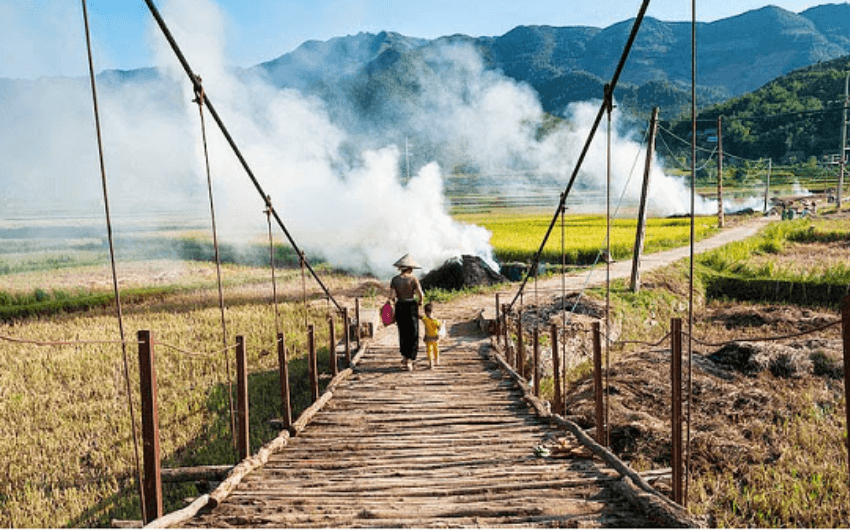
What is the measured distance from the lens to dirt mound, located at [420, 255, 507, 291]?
14.4m

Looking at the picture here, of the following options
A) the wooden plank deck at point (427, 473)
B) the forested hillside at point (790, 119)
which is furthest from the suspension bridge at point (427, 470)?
the forested hillside at point (790, 119)

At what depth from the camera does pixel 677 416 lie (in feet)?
10.9

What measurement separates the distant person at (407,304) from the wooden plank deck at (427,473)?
87cm

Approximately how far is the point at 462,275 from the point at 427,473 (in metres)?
10.7

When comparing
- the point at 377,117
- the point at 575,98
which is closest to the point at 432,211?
the point at 377,117

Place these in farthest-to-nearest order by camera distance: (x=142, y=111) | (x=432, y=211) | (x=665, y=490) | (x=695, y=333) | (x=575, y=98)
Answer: (x=575, y=98) → (x=142, y=111) → (x=432, y=211) → (x=695, y=333) → (x=665, y=490)

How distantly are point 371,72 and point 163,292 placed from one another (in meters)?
140

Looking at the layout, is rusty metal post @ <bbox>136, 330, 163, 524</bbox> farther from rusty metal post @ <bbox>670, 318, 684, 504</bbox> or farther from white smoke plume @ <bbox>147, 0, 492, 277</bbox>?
white smoke plume @ <bbox>147, 0, 492, 277</bbox>

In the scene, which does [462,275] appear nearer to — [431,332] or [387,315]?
[387,315]

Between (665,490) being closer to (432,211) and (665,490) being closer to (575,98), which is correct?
(432,211)

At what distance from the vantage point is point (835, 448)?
5.28 meters

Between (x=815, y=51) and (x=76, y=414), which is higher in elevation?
(x=815, y=51)

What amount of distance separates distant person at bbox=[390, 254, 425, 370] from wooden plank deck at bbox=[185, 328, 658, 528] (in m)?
0.87

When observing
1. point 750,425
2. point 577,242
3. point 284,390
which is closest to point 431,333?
point 284,390
